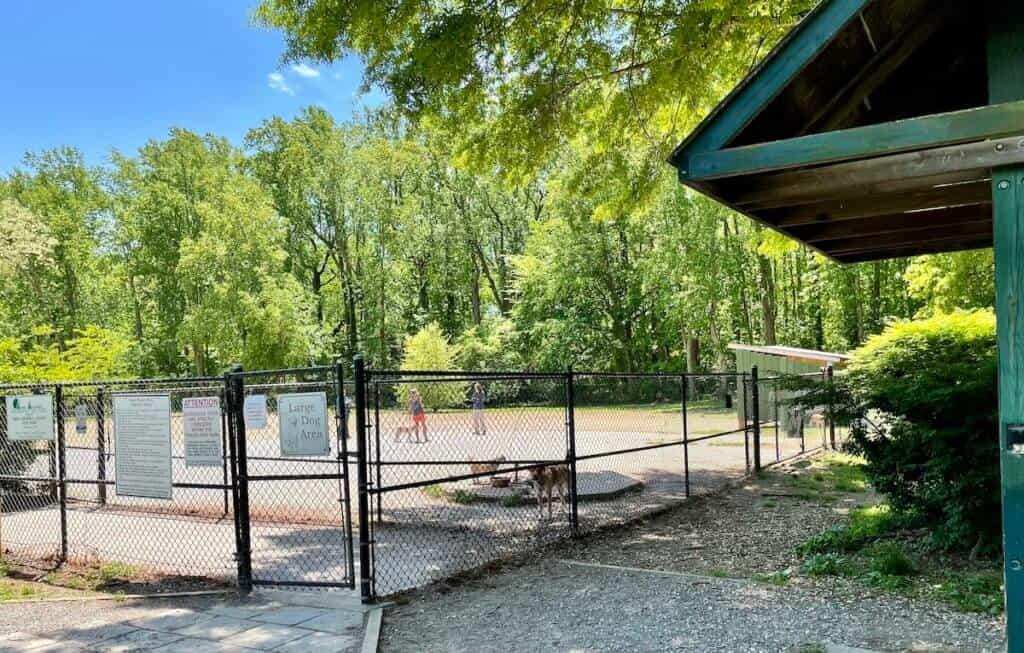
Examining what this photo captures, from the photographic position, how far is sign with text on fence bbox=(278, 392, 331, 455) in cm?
619

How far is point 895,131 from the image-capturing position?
3219mm

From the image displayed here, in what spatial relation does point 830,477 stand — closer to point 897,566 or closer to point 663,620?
point 897,566

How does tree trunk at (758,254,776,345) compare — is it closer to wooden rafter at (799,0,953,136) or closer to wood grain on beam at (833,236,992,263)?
wood grain on beam at (833,236,992,263)

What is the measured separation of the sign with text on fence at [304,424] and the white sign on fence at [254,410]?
89 cm

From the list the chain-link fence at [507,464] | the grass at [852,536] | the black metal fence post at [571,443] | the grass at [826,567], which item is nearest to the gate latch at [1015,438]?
the grass at [826,567]

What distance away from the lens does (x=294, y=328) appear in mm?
41219

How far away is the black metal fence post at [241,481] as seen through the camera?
6.47 m

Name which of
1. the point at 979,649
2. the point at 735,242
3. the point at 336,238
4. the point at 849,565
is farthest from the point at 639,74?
the point at 336,238

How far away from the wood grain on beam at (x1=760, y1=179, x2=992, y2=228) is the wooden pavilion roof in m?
0.01

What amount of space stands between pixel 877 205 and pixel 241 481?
5.51 metres

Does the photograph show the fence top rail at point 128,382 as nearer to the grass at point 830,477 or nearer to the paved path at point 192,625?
the paved path at point 192,625

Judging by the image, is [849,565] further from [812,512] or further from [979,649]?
[812,512]

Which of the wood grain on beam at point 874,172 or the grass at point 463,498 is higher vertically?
the wood grain on beam at point 874,172

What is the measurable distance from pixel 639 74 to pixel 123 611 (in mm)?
9302
